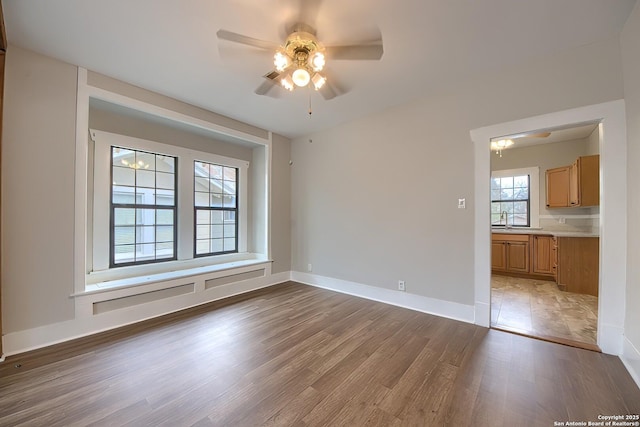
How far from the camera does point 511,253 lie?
5.03 meters

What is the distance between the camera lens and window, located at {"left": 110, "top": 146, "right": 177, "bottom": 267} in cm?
344

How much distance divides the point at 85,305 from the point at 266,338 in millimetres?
1932

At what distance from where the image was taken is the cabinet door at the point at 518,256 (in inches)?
191

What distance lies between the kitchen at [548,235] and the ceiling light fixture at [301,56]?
2261 mm

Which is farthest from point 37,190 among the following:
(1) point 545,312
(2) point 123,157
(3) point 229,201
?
(1) point 545,312

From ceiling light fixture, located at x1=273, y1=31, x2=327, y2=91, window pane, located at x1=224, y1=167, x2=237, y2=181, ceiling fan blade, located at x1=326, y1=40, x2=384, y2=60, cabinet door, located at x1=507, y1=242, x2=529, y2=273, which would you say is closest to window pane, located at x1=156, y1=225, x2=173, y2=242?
window pane, located at x1=224, y1=167, x2=237, y2=181

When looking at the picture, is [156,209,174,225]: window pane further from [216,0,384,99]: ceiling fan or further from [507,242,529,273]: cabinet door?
[507,242,529,273]: cabinet door

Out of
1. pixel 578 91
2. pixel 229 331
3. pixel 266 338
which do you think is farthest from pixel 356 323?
pixel 578 91

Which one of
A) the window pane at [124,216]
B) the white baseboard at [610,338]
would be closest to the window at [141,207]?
the window pane at [124,216]

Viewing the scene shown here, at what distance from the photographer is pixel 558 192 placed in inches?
185

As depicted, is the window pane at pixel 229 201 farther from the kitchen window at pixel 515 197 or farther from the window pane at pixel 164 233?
the kitchen window at pixel 515 197

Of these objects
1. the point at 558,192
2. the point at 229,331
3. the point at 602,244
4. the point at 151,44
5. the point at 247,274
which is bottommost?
the point at 229,331

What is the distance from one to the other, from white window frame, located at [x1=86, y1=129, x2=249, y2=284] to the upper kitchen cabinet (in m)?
5.83

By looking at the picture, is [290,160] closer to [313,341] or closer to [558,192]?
[313,341]
